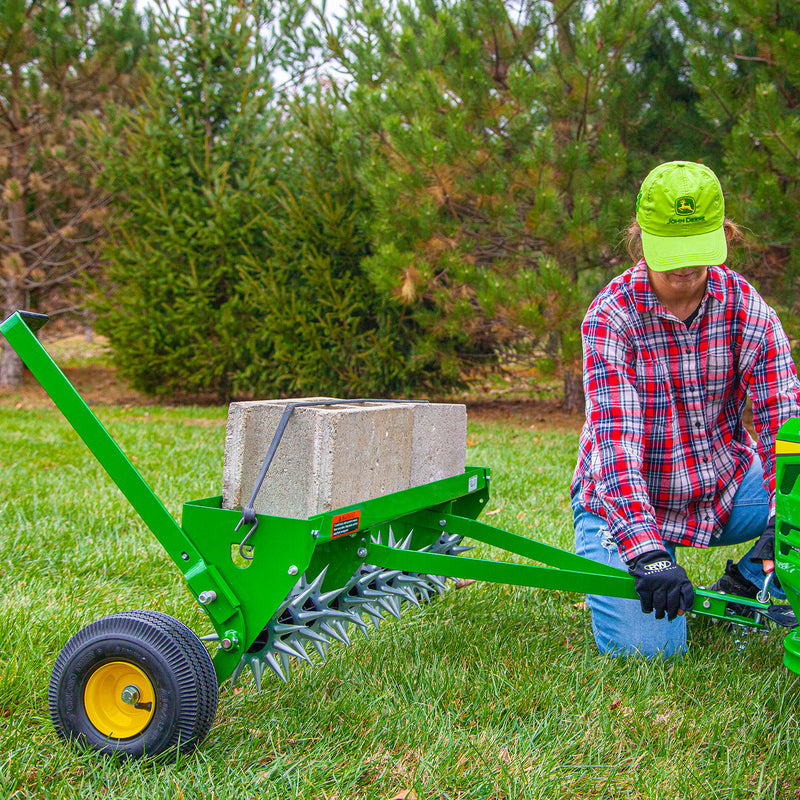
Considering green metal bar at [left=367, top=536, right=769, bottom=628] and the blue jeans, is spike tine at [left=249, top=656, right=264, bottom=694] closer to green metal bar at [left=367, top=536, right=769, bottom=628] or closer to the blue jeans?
green metal bar at [left=367, top=536, right=769, bottom=628]

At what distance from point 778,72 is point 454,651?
611cm

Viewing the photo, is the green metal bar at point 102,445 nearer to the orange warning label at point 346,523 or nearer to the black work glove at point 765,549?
the orange warning label at point 346,523

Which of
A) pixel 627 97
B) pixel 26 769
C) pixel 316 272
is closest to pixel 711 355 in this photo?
pixel 26 769

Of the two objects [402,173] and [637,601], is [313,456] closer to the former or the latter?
[637,601]

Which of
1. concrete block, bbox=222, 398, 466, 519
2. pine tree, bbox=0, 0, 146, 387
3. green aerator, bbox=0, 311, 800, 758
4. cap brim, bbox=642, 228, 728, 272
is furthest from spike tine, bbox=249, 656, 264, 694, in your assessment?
pine tree, bbox=0, 0, 146, 387

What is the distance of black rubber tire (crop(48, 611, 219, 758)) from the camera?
1821mm

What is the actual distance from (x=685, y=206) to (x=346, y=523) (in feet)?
4.11

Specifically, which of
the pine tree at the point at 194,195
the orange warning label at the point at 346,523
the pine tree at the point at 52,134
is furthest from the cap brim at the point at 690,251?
the pine tree at the point at 52,134

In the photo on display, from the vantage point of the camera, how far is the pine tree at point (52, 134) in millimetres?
10297

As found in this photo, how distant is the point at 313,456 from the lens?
2.02 metres

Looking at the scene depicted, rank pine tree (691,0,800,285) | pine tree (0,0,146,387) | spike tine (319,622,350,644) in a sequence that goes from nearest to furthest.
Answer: spike tine (319,622,350,644)
pine tree (691,0,800,285)
pine tree (0,0,146,387)

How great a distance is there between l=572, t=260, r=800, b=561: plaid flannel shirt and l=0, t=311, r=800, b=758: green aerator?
460 mm

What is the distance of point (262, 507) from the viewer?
212 centimetres

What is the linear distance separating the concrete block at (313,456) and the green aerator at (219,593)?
0.06 m
